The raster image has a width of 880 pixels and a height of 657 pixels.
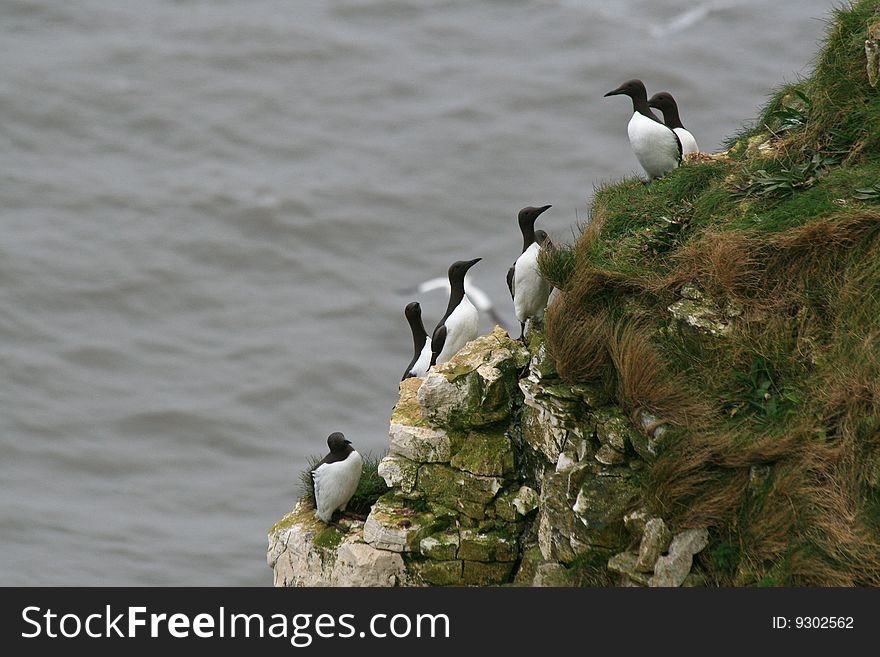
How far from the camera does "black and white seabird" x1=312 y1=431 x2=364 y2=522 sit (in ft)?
32.2

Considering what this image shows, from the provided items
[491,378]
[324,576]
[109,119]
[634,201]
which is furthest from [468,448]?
[109,119]

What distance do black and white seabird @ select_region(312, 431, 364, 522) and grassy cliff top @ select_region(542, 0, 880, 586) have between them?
2.20m

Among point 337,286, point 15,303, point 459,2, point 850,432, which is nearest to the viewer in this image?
point 850,432

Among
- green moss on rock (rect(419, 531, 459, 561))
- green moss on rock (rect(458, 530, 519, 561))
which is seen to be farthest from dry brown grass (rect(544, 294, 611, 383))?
green moss on rock (rect(419, 531, 459, 561))

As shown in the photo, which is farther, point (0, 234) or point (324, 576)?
point (0, 234)

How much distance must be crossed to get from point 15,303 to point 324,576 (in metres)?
46.7

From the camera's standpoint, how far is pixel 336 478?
9.80m

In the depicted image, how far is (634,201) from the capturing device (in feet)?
33.1

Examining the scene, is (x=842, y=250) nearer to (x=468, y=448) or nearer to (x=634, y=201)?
(x=634, y=201)

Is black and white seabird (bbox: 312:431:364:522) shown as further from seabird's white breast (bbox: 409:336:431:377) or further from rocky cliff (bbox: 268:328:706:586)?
seabird's white breast (bbox: 409:336:431:377)

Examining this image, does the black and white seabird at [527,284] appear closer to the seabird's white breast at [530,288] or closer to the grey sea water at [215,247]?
the seabird's white breast at [530,288]

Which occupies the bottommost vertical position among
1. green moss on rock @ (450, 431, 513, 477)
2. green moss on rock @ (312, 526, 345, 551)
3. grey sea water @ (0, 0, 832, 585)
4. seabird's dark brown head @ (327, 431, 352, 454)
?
green moss on rock @ (312, 526, 345, 551)

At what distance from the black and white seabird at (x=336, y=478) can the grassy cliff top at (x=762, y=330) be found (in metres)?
2.20

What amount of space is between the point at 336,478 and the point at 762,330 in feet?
11.7
